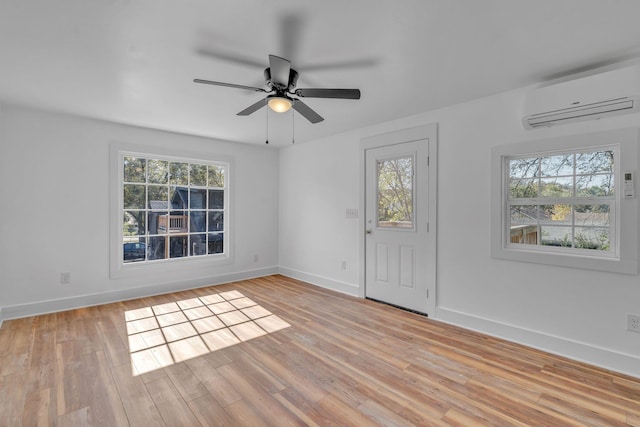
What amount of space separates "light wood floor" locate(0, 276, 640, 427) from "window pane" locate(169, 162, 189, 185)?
2065 mm

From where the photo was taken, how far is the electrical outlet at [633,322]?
2281mm

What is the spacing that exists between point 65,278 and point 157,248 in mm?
1101

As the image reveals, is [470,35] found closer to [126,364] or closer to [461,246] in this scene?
[461,246]

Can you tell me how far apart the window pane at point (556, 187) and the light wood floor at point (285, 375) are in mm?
1413

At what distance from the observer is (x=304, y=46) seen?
82.5 inches

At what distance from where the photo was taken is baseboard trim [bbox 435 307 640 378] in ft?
7.59

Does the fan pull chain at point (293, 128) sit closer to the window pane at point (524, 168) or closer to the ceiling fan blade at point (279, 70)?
the ceiling fan blade at point (279, 70)

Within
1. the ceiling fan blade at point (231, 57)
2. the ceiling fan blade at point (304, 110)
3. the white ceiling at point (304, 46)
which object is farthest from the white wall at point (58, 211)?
the ceiling fan blade at point (304, 110)

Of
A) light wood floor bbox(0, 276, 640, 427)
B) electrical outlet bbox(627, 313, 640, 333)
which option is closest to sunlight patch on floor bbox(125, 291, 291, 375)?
light wood floor bbox(0, 276, 640, 427)

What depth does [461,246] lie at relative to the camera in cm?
323

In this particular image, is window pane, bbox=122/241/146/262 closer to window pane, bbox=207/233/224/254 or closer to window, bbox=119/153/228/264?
window, bbox=119/153/228/264

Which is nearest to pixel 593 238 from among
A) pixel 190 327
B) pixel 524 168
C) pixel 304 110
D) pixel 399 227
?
pixel 524 168

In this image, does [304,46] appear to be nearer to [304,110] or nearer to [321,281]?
[304,110]

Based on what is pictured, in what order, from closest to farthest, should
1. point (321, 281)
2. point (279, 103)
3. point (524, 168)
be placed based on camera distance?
1. point (279, 103)
2. point (524, 168)
3. point (321, 281)
